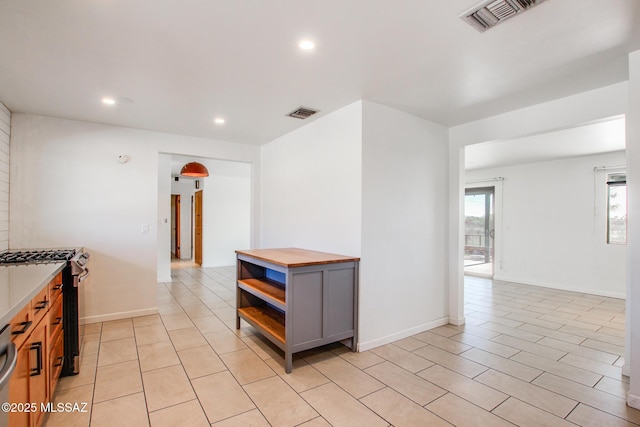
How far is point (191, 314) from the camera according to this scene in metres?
4.26

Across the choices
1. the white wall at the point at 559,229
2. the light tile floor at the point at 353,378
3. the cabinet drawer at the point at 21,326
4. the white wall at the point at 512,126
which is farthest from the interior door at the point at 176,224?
the white wall at the point at 559,229

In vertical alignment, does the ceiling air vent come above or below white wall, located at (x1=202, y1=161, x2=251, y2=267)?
above

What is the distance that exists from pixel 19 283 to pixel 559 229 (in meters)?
7.94

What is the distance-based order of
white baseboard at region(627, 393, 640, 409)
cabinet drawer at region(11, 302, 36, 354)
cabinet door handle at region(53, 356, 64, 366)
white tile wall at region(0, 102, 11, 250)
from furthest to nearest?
white tile wall at region(0, 102, 11, 250) < cabinet door handle at region(53, 356, 64, 366) < white baseboard at region(627, 393, 640, 409) < cabinet drawer at region(11, 302, 36, 354)

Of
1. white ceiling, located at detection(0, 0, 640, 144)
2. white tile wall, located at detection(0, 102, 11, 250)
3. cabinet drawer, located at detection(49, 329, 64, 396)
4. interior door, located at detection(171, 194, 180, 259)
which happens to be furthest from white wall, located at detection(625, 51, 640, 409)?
interior door, located at detection(171, 194, 180, 259)

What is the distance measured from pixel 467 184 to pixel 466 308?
4155 millimetres

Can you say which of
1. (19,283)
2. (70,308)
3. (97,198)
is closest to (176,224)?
(97,198)

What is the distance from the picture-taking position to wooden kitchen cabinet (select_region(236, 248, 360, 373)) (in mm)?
2721

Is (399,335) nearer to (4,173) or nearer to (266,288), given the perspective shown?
(266,288)

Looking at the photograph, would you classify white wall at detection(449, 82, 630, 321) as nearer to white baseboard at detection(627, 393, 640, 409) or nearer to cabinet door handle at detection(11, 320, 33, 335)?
white baseboard at detection(627, 393, 640, 409)

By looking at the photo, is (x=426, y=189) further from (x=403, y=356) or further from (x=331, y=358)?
(x=331, y=358)

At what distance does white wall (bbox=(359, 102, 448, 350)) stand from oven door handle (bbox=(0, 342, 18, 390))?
2544mm

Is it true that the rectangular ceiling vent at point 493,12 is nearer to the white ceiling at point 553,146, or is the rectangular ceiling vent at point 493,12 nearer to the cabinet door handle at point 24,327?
the white ceiling at point 553,146

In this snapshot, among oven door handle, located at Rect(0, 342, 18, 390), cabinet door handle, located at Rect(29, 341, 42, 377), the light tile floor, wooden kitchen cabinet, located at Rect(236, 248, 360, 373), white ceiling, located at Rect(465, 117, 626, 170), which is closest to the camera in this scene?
oven door handle, located at Rect(0, 342, 18, 390)
